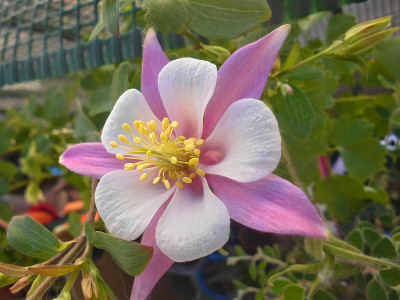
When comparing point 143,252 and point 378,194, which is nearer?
point 143,252

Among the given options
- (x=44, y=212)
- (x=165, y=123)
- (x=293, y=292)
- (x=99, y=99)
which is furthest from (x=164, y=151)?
(x=44, y=212)

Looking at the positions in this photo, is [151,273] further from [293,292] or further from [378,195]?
[378,195]

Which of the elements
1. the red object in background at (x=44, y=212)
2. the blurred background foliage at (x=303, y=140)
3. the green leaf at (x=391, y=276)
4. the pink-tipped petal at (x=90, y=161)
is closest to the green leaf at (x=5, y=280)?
the blurred background foliage at (x=303, y=140)

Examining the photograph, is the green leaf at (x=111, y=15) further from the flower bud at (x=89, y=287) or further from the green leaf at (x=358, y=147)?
the green leaf at (x=358, y=147)

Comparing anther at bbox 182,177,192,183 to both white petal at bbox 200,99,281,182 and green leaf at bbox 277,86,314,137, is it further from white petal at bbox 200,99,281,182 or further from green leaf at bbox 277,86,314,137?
green leaf at bbox 277,86,314,137

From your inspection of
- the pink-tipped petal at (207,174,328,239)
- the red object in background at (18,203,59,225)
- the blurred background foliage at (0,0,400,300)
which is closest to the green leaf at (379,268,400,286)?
the blurred background foliage at (0,0,400,300)

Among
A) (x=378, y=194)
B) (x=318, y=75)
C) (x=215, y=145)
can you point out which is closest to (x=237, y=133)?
(x=215, y=145)

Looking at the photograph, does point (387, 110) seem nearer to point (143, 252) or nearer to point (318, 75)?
point (318, 75)
